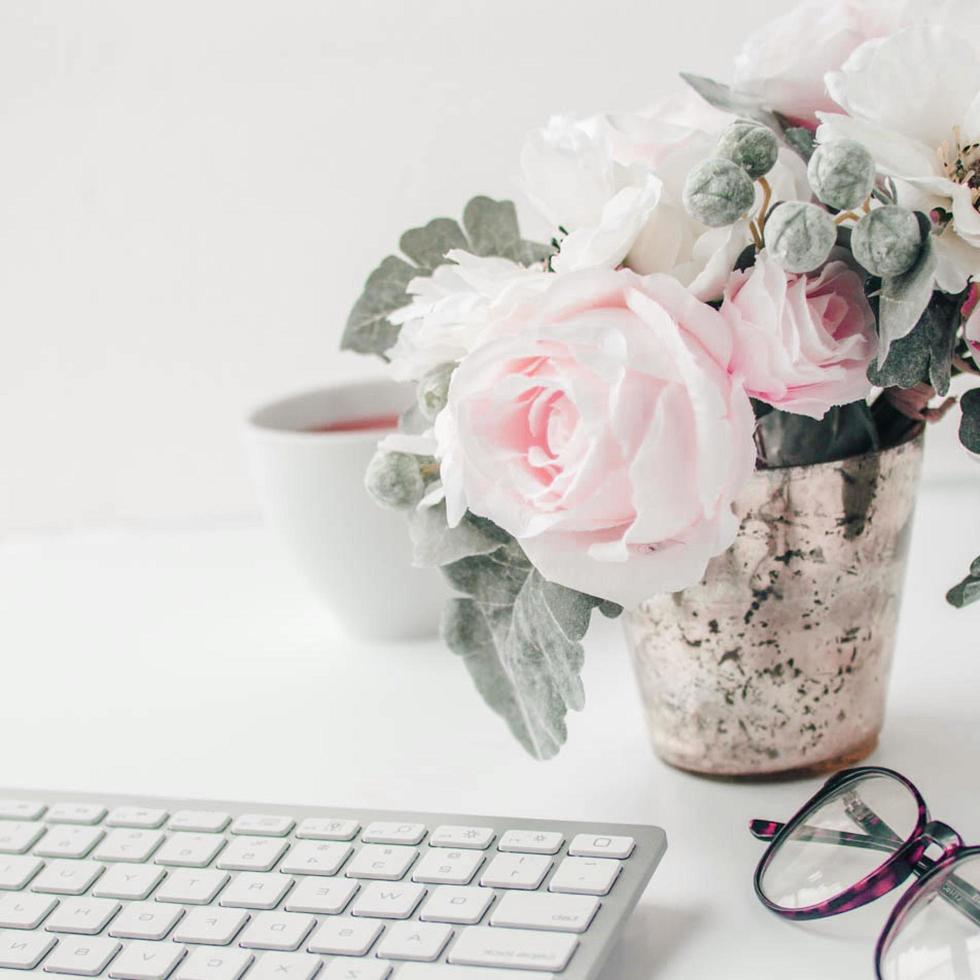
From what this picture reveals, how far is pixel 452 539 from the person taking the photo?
44 cm

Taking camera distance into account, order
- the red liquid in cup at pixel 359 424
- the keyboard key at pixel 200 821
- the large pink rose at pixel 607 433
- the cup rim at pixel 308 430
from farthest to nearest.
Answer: the red liquid in cup at pixel 359 424, the cup rim at pixel 308 430, the keyboard key at pixel 200 821, the large pink rose at pixel 607 433

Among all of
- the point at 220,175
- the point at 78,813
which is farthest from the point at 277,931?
the point at 220,175

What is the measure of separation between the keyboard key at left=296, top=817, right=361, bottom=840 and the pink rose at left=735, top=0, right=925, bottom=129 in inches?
10.9

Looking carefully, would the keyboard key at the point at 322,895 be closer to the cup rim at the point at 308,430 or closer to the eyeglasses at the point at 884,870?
the eyeglasses at the point at 884,870

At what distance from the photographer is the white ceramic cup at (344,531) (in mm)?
628

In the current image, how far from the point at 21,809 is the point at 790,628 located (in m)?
0.29

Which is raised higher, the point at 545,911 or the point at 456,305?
the point at 456,305

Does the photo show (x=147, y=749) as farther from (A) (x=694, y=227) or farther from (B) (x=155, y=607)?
(A) (x=694, y=227)

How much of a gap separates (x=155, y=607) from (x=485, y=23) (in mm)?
416

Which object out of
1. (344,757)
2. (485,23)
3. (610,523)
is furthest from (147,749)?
(485,23)

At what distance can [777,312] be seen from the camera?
368 mm

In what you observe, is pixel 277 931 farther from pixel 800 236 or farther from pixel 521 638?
pixel 800 236

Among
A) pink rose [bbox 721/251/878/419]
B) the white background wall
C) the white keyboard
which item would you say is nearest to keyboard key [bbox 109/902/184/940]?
the white keyboard

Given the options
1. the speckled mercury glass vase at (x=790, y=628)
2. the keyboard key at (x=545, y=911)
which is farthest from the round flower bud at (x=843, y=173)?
the keyboard key at (x=545, y=911)
